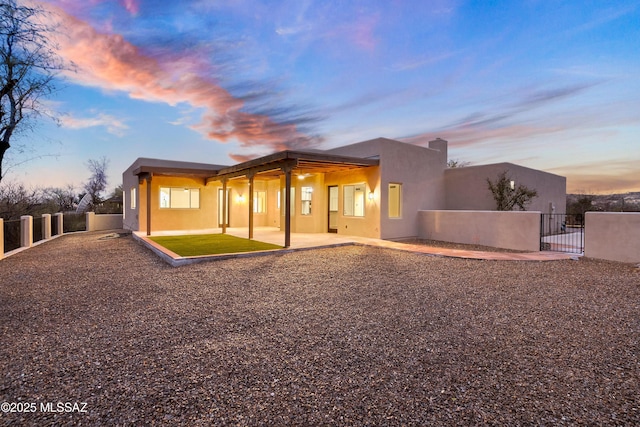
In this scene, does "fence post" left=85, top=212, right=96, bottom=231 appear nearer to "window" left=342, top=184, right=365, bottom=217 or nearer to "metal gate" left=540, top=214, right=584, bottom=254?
"window" left=342, top=184, right=365, bottom=217

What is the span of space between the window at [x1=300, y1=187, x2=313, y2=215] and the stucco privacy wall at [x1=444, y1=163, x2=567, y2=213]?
6343 mm

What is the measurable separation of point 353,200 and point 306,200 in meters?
2.37

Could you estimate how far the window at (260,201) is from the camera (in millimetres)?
16391

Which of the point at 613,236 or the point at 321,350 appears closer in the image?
the point at 321,350

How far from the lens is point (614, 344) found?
9.90ft

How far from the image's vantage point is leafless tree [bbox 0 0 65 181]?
273 inches

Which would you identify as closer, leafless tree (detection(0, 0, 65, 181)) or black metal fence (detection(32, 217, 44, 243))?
leafless tree (detection(0, 0, 65, 181))

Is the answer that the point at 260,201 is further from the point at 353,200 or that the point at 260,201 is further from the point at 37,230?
the point at 37,230

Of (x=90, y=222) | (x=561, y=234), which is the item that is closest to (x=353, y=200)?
(x=561, y=234)

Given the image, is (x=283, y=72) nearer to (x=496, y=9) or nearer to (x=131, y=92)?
(x=131, y=92)

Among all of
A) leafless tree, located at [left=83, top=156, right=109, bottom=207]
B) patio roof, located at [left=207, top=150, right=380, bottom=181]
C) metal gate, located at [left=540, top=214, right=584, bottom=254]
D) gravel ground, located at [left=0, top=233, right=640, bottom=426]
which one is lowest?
gravel ground, located at [left=0, top=233, right=640, bottom=426]

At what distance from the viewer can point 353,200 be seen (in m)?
12.5

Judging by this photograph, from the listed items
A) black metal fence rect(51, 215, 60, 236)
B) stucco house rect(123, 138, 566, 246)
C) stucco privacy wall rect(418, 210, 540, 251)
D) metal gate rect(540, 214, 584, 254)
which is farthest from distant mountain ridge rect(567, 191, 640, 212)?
black metal fence rect(51, 215, 60, 236)

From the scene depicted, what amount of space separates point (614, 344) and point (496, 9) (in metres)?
9.67
